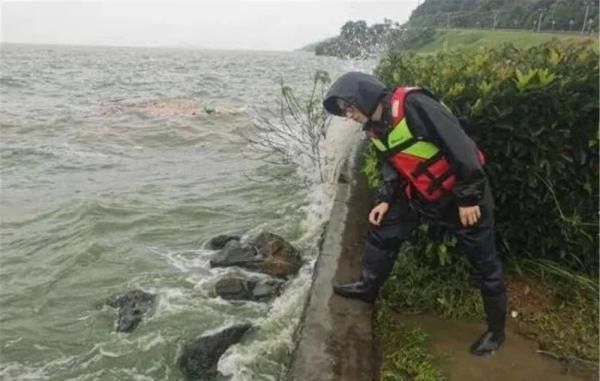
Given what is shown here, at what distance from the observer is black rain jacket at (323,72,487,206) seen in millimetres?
3570

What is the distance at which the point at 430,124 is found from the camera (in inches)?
143

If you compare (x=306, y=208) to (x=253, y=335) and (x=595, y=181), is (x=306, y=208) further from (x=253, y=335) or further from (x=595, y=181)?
(x=595, y=181)

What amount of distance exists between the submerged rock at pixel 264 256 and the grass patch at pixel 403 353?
7.68 ft

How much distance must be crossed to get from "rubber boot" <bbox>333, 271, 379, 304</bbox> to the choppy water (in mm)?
876

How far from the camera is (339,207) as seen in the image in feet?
22.0

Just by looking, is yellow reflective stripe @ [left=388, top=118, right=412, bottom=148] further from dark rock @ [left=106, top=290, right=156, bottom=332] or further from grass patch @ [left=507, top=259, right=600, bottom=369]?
dark rock @ [left=106, top=290, right=156, bottom=332]

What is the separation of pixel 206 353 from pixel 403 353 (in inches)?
74.0

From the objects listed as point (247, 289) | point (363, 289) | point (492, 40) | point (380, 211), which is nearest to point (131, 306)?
point (247, 289)

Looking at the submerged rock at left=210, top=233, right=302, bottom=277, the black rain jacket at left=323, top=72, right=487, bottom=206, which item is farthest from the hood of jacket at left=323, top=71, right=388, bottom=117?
the submerged rock at left=210, top=233, right=302, bottom=277

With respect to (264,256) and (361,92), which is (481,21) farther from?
(361,92)

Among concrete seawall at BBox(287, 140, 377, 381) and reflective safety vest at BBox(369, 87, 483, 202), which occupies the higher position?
reflective safety vest at BBox(369, 87, 483, 202)

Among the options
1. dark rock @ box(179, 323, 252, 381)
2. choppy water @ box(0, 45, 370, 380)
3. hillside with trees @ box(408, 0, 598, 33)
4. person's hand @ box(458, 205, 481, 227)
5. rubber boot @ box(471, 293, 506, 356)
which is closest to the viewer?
person's hand @ box(458, 205, 481, 227)

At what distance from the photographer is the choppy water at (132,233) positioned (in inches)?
215

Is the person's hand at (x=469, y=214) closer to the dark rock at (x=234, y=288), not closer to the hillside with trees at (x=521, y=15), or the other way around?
the dark rock at (x=234, y=288)
